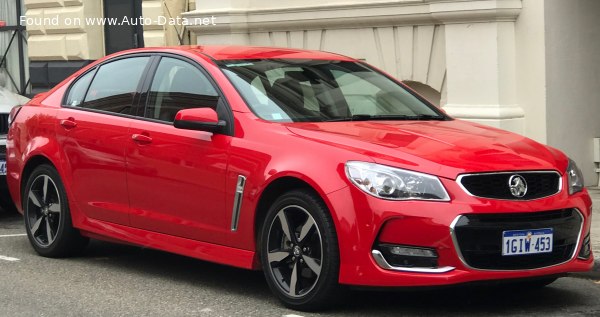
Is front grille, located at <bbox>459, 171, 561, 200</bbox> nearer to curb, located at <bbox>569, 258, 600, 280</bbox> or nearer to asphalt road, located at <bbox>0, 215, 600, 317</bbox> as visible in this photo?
asphalt road, located at <bbox>0, 215, 600, 317</bbox>

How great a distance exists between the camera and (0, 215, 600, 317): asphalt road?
6.91 m

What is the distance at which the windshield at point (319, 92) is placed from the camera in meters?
7.49

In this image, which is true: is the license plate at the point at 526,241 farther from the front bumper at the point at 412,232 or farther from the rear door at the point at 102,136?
the rear door at the point at 102,136

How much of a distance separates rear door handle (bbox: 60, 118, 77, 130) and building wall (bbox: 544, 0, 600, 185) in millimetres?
5629

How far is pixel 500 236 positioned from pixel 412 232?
47cm

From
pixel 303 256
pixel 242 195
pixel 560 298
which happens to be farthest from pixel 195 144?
pixel 560 298

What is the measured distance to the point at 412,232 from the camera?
6309 millimetres

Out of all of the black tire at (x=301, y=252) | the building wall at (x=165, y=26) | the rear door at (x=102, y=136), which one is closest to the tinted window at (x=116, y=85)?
the rear door at (x=102, y=136)

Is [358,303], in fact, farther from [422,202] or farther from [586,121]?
[586,121]

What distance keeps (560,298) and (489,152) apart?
3.77 ft

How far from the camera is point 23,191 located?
9.23 m

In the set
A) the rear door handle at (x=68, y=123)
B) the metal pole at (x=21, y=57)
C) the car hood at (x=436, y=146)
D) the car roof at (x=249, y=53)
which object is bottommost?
the car hood at (x=436, y=146)

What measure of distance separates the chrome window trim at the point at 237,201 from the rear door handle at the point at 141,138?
0.96m

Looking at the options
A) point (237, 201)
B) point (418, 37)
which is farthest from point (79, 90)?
point (418, 37)
